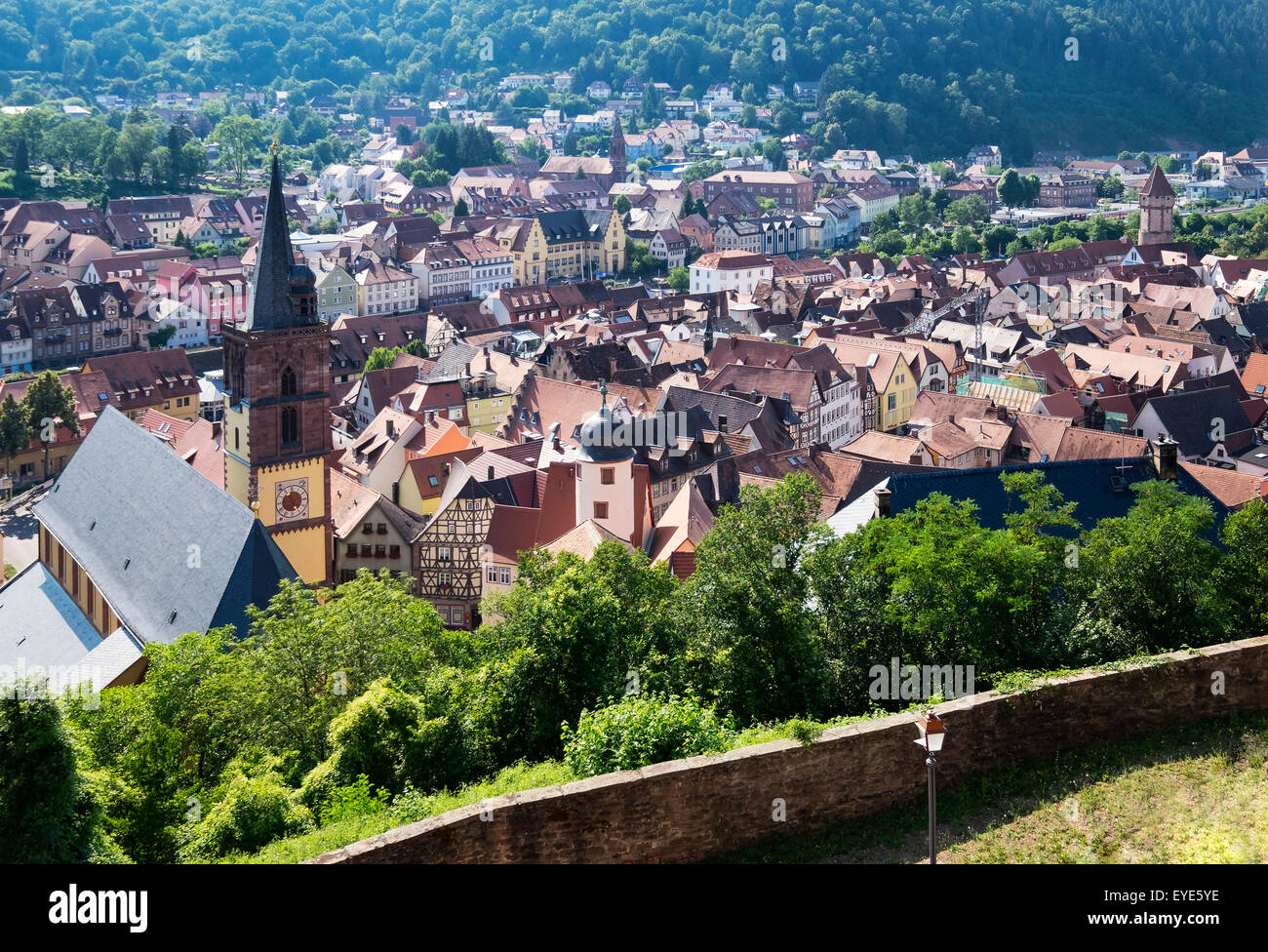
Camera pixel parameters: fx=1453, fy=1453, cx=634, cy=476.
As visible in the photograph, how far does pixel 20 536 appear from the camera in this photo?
63.1 meters

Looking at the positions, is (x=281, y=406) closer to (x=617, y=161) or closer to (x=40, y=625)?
(x=40, y=625)

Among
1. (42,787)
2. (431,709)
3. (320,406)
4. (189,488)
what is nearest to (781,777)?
(431,709)

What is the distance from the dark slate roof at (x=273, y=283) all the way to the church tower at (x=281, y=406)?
3 cm

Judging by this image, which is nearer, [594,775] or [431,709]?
[594,775]

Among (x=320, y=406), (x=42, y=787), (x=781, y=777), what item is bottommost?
(x=320, y=406)

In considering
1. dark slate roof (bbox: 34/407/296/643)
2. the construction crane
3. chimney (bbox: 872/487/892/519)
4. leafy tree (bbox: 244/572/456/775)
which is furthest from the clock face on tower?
the construction crane

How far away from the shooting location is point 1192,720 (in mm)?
17844

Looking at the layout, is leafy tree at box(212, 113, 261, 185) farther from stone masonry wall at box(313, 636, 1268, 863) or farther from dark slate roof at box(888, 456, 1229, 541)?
stone masonry wall at box(313, 636, 1268, 863)

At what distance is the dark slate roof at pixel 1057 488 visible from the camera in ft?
103

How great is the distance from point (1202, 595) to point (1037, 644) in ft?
8.28

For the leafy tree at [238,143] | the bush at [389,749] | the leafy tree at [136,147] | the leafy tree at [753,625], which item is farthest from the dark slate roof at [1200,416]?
the leafy tree at [238,143]

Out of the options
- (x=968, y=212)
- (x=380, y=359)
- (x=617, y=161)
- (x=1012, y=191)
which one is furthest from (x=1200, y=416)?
(x=617, y=161)
